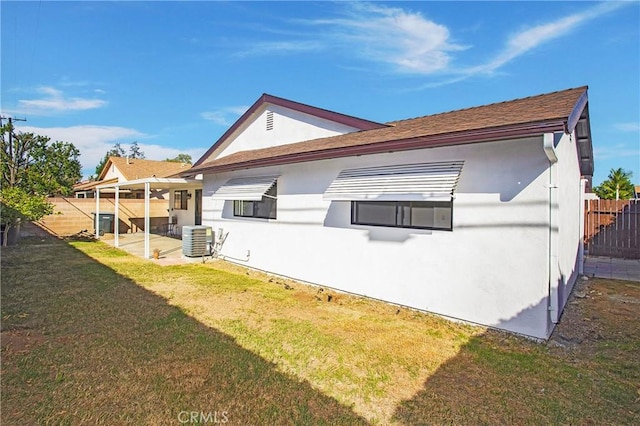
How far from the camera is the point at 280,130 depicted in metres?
12.2

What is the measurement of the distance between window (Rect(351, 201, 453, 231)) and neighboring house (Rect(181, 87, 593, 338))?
2 centimetres

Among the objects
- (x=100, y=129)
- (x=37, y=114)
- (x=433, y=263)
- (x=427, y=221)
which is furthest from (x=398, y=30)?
(x=100, y=129)

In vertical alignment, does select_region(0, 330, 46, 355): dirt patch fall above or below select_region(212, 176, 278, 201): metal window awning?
below

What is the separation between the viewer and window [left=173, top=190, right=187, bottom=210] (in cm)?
1984

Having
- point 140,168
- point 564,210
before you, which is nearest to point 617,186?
point 564,210

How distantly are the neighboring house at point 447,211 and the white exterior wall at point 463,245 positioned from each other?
2 centimetres

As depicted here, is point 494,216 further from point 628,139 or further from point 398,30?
point 628,139

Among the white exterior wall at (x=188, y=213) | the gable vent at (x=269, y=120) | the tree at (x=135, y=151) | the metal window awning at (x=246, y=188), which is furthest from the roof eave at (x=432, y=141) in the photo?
the tree at (x=135, y=151)

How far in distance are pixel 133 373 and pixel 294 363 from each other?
1.96 metres

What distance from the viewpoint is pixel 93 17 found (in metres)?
11.0

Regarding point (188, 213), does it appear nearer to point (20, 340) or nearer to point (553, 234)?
point (20, 340)

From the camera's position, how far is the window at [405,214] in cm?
624

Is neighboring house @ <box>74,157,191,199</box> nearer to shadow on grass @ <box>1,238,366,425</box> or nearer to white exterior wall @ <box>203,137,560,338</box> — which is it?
white exterior wall @ <box>203,137,560,338</box>

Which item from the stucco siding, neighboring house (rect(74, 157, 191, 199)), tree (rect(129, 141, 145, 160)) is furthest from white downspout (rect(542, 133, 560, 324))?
tree (rect(129, 141, 145, 160))
